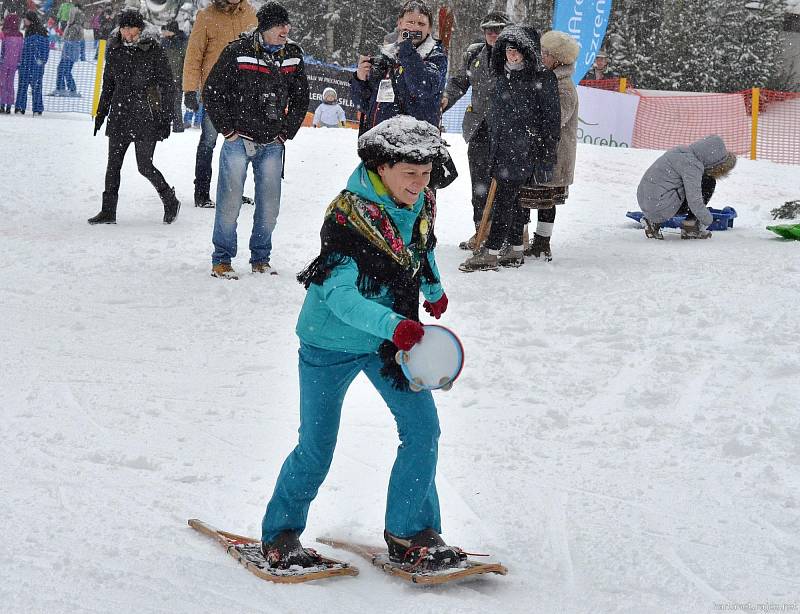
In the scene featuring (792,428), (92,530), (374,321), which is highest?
(374,321)

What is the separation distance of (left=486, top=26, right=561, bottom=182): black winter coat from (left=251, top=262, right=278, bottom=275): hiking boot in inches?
75.0

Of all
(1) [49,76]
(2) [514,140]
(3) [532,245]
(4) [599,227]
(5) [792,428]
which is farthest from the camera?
(1) [49,76]

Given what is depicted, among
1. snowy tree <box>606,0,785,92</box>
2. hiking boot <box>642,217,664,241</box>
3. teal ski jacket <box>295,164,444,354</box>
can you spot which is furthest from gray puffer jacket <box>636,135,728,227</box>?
snowy tree <box>606,0,785,92</box>

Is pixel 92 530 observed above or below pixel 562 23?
below

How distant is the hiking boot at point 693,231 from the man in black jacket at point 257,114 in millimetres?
4149

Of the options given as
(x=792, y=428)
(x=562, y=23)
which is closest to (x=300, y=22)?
(x=562, y=23)

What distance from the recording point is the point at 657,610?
330cm

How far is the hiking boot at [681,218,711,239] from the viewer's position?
9.72 metres

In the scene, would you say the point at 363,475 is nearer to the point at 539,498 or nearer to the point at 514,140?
the point at 539,498

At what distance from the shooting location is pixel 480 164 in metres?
8.45

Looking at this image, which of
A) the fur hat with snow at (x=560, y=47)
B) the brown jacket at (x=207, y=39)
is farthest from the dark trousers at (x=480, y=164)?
the brown jacket at (x=207, y=39)

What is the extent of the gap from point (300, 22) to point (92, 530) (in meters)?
33.4

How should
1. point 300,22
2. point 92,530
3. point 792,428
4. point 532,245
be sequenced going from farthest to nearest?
point 300,22
point 532,245
point 792,428
point 92,530

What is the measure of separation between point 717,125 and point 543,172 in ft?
38.2
